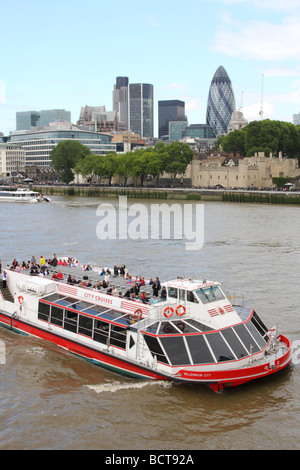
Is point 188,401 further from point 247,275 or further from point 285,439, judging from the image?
point 247,275

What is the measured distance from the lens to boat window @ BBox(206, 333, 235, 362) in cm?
1675

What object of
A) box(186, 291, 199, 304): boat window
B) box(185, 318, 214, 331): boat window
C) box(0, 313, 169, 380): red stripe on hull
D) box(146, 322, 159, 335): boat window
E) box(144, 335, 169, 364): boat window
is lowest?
box(0, 313, 169, 380): red stripe on hull

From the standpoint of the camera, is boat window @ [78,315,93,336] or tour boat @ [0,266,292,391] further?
boat window @ [78,315,93,336]

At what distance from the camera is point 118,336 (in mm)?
18688

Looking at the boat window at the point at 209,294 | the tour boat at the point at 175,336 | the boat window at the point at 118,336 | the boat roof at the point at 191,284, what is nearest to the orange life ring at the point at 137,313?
the tour boat at the point at 175,336

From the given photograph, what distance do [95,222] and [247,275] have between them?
109 ft

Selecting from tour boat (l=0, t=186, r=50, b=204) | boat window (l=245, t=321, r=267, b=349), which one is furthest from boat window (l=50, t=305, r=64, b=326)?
tour boat (l=0, t=186, r=50, b=204)

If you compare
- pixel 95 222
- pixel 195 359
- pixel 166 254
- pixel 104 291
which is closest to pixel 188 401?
pixel 195 359

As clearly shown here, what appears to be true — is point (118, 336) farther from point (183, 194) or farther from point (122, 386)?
point (183, 194)

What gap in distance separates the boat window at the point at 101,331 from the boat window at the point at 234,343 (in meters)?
4.55

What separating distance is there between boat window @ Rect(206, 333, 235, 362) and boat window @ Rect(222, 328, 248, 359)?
22 cm

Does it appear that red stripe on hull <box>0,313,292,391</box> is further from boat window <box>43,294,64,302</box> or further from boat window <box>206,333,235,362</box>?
boat window <box>43,294,64,302</box>

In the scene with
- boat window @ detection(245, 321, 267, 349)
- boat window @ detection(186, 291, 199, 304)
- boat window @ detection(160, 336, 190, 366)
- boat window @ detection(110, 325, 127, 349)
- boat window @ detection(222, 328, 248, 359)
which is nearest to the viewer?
boat window @ detection(160, 336, 190, 366)

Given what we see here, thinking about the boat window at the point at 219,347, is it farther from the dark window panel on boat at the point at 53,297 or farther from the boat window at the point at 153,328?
the dark window panel on boat at the point at 53,297
